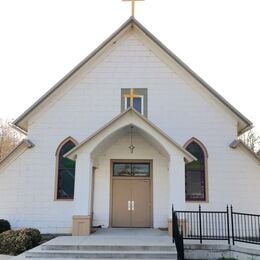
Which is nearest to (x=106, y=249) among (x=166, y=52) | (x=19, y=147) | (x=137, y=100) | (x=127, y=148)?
(x=127, y=148)

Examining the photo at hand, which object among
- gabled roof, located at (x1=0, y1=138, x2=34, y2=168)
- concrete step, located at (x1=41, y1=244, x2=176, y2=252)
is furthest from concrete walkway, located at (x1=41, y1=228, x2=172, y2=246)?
gabled roof, located at (x1=0, y1=138, x2=34, y2=168)

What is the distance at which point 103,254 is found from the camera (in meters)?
9.61

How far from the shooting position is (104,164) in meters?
14.7

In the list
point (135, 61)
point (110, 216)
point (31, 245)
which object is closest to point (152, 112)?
point (135, 61)

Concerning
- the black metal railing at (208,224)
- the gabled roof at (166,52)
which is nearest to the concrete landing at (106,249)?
the black metal railing at (208,224)

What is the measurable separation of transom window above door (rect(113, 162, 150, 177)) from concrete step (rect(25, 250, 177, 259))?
536 cm

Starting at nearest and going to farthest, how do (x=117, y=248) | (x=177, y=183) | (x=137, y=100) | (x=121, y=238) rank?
(x=117, y=248) < (x=121, y=238) < (x=177, y=183) < (x=137, y=100)

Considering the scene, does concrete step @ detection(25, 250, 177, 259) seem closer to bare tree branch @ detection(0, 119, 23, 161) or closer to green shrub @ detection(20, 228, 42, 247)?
green shrub @ detection(20, 228, 42, 247)

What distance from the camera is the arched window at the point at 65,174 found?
47.2 feet

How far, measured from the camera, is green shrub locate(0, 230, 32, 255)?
10.8 m

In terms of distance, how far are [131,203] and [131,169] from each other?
4.71 ft

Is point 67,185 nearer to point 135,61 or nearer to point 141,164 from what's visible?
point 141,164

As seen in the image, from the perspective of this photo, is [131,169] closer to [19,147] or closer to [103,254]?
[19,147]

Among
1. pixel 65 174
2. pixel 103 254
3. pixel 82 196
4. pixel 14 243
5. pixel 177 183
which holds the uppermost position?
pixel 65 174
